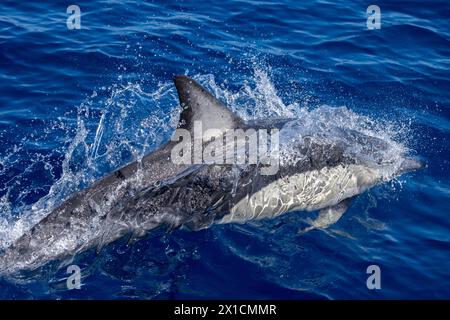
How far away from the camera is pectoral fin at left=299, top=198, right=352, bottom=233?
10.2 meters

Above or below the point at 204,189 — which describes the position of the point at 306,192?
below

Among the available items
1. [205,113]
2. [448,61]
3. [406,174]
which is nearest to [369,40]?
[448,61]

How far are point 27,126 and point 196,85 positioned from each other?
15.0 ft

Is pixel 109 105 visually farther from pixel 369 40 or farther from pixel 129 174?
pixel 369 40

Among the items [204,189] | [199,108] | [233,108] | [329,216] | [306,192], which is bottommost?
[329,216]

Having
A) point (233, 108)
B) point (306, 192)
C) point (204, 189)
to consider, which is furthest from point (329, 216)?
point (233, 108)

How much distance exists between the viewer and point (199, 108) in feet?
31.0

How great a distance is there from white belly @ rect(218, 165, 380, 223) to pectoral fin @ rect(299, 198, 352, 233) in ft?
0.36

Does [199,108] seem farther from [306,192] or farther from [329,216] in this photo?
[329,216]

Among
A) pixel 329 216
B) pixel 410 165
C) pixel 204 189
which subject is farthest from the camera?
pixel 410 165

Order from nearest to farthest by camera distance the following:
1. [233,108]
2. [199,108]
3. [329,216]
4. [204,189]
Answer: [199,108] → [204,189] → [329,216] → [233,108]

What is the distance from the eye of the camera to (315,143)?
35.1ft

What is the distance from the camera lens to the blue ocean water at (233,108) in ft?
29.5

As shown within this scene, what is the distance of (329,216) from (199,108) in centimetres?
275
